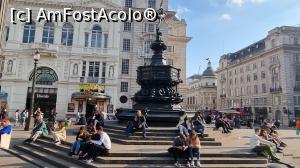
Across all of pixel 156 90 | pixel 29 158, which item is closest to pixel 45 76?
pixel 156 90

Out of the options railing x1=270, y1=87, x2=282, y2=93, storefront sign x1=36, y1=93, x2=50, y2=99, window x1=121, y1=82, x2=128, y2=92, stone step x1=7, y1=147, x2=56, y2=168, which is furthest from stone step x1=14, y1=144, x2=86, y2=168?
railing x1=270, y1=87, x2=282, y2=93

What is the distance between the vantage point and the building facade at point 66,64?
109 ft

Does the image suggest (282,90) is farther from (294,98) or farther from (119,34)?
(119,34)

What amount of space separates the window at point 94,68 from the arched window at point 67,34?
4245mm

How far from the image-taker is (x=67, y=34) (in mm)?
35344

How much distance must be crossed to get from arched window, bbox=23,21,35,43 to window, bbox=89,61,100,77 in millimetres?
8900

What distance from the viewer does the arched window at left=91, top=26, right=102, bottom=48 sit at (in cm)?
3597

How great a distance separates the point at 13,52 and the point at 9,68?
88.7 inches

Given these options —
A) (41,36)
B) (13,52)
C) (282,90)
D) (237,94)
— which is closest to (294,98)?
(282,90)

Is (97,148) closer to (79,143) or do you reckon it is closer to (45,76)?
(79,143)

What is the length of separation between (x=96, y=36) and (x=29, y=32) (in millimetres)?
9281

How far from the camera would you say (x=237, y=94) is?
222 feet

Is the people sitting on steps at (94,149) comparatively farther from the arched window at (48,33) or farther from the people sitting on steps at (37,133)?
the arched window at (48,33)

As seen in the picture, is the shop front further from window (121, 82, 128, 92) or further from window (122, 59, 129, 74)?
window (122, 59, 129, 74)
